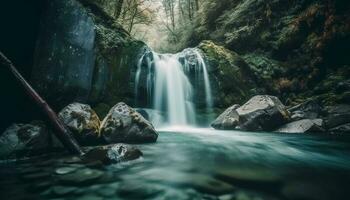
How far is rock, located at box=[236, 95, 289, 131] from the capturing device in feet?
29.1

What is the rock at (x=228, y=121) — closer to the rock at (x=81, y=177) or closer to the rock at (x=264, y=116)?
the rock at (x=264, y=116)

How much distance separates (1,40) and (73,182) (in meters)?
2.70

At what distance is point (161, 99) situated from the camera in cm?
1023

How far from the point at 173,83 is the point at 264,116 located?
3.81m

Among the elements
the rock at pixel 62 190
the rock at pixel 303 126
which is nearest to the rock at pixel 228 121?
the rock at pixel 303 126

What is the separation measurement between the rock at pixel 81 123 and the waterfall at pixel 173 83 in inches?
163

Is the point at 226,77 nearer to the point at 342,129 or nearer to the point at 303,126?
the point at 303,126

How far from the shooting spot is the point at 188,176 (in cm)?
342

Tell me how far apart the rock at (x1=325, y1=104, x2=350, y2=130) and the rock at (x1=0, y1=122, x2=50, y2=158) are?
27.0 ft

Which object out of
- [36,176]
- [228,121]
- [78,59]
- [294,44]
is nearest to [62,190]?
[36,176]

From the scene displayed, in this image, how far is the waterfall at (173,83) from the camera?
389 inches

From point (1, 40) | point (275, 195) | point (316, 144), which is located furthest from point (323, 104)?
point (1, 40)

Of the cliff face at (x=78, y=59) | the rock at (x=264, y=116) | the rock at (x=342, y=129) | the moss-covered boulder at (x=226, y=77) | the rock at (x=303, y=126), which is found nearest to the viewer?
the cliff face at (x=78, y=59)

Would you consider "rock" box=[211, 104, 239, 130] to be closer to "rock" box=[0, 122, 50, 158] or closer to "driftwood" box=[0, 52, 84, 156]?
"driftwood" box=[0, 52, 84, 156]
